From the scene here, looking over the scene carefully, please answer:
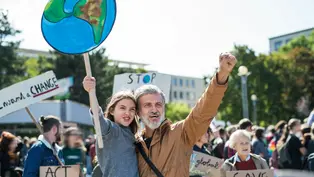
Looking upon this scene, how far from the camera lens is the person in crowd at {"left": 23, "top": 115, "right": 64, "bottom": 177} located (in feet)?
17.2

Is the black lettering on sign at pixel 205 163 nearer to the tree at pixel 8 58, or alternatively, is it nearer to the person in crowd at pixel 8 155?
the person in crowd at pixel 8 155

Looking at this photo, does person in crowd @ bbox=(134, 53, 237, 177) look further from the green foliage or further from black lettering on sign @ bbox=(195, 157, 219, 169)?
the green foliage

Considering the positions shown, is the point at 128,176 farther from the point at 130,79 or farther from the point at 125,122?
the point at 130,79

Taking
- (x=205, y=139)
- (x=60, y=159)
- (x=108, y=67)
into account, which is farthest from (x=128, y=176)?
(x=108, y=67)

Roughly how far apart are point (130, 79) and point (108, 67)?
42.2m

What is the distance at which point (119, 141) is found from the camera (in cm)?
348

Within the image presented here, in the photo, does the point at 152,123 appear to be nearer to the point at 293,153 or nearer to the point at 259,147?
the point at 293,153

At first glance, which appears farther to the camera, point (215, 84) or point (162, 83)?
point (162, 83)

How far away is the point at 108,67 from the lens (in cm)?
5034

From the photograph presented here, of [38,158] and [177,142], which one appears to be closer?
[177,142]

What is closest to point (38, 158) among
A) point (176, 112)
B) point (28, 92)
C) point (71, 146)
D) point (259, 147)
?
point (28, 92)

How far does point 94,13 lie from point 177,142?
1.20 meters

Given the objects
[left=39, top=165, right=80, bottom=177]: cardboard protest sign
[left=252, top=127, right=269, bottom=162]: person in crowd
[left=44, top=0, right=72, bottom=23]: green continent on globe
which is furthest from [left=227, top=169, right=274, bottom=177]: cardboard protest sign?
[left=252, top=127, right=269, bottom=162]: person in crowd

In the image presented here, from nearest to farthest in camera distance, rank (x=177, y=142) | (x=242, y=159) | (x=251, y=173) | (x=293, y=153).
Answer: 1. (x=177, y=142)
2. (x=251, y=173)
3. (x=242, y=159)
4. (x=293, y=153)
